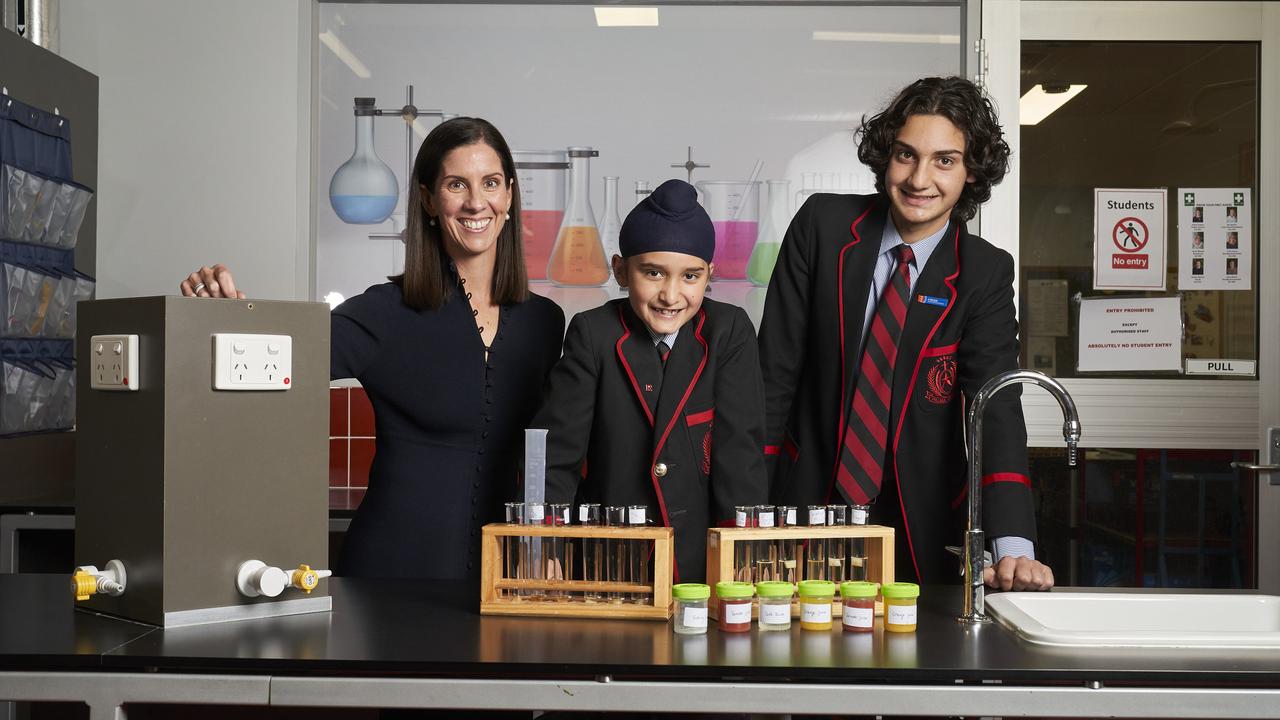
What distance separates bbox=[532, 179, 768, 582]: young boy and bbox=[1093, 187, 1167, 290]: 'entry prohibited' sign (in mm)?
1881

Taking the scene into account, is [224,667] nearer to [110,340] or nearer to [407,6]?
[110,340]

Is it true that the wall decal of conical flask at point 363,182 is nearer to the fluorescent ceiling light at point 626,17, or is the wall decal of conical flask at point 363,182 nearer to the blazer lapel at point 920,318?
the fluorescent ceiling light at point 626,17

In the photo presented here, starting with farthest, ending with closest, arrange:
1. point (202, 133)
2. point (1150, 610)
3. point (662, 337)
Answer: point (202, 133)
point (662, 337)
point (1150, 610)

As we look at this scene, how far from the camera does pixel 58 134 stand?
293 cm

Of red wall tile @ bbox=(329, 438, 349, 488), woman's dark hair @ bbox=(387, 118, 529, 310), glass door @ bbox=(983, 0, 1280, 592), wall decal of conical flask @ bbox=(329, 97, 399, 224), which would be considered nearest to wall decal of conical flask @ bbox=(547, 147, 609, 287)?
wall decal of conical flask @ bbox=(329, 97, 399, 224)

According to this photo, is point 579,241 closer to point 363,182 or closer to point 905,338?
point 363,182

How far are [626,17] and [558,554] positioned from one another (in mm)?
2222

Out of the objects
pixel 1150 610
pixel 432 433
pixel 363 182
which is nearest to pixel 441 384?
pixel 432 433

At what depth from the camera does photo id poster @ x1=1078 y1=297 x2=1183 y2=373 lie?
3.36 m

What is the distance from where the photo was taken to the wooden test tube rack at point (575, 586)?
150 cm

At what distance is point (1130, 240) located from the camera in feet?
11.0

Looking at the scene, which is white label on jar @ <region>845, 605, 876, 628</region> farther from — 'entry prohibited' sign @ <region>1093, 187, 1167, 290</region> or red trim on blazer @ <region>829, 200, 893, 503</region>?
'entry prohibited' sign @ <region>1093, 187, 1167, 290</region>

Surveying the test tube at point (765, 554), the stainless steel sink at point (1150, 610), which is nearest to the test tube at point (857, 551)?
the test tube at point (765, 554)

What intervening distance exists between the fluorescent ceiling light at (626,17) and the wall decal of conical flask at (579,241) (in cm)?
39
